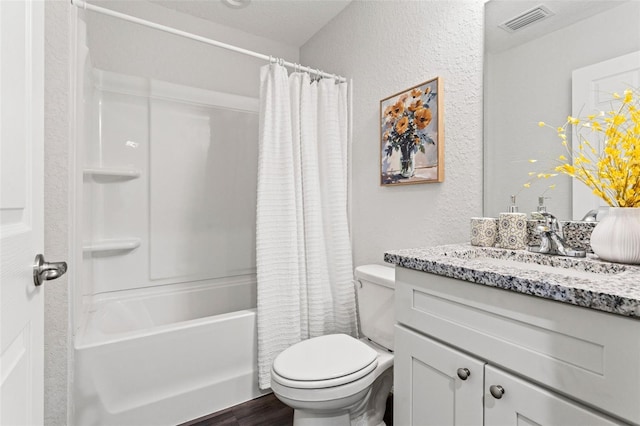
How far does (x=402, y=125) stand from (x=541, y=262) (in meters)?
0.98

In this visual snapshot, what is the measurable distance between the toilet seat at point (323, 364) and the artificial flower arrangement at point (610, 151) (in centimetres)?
101

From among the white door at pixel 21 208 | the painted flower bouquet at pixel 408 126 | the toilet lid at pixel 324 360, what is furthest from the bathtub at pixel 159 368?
the painted flower bouquet at pixel 408 126

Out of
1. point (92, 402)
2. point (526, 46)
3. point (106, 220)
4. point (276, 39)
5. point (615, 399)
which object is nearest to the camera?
point (615, 399)

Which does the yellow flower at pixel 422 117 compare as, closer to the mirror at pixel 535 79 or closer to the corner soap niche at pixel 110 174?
the mirror at pixel 535 79

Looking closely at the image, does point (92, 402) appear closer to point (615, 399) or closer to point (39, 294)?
point (39, 294)

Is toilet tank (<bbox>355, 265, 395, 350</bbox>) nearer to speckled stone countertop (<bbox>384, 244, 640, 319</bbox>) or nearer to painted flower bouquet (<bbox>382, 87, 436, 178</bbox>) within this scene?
speckled stone countertop (<bbox>384, 244, 640, 319</bbox>)

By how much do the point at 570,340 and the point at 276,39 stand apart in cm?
276

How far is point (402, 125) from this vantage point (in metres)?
1.72

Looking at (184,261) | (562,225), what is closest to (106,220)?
(184,261)

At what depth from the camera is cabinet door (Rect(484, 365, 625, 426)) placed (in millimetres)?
635

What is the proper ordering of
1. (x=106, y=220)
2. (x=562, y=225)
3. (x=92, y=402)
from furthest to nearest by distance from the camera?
1. (x=106, y=220)
2. (x=92, y=402)
3. (x=562, y=225)

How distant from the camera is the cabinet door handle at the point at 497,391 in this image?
0.76 metres

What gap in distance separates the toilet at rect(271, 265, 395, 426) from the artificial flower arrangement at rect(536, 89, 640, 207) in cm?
84

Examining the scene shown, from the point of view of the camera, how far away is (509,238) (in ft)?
3.96
